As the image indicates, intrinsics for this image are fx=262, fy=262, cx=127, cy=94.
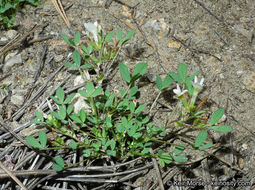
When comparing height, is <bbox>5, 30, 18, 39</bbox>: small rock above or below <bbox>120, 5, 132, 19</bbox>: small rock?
above

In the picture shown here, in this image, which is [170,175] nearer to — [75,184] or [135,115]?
[135,115]

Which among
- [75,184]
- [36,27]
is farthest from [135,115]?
[36,27]

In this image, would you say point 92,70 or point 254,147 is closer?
point 254,147

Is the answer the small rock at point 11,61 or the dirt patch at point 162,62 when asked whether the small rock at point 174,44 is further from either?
the small rock at point 11,61

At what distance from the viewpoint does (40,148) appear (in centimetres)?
184

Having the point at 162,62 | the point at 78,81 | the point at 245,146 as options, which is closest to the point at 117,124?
the point at 78,81

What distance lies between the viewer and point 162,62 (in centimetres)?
229

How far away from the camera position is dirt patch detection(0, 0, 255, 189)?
6.48ft

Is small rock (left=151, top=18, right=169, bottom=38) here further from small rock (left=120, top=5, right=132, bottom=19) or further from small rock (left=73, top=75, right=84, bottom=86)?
small rock (left=73, top=75, right=84, bottom=86)

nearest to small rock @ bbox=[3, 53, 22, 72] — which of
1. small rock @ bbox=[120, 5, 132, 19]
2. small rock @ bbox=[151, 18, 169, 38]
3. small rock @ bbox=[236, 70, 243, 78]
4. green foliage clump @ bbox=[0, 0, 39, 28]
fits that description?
green foliage clump @ bbox=[0, 0, 39, 28]

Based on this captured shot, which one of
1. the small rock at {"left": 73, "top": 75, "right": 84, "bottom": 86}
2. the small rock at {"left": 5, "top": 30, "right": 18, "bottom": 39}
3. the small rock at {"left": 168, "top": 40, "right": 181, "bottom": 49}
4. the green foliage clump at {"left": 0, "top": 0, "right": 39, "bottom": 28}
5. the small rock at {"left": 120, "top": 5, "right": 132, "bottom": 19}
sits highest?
the green foliage clump at {"left": 0, "top": 0, "right": 39, "bottom": 28}

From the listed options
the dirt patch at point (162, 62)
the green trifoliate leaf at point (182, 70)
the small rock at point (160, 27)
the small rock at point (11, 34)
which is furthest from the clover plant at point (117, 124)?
the small rock at point (11, 34)

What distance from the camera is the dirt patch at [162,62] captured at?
77.7 inches

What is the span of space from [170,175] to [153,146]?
25 centimetres
